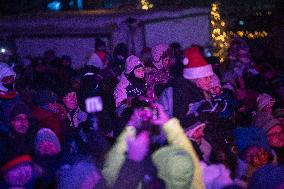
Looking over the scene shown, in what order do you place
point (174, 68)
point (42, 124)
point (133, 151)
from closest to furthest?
point (133, 151), point (42, 124), point (174, 68)

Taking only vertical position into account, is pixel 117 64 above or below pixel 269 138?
above

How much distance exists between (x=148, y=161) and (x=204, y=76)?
1689 millimetres

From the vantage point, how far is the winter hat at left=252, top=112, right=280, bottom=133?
5680 mm

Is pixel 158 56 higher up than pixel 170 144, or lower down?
higher up

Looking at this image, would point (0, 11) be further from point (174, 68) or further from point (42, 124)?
point (42, 124)

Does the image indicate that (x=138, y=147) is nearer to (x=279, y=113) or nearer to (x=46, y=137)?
(x=46, y=137)

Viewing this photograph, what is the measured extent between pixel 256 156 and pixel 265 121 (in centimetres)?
117

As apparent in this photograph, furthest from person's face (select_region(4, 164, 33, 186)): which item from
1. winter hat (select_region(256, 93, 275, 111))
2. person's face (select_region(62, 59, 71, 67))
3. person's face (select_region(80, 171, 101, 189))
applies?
person's face (select_region(62, 59, 71, 67))

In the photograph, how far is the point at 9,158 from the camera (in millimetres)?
5059

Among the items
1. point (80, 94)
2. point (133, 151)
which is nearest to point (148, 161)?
point (133, 151)

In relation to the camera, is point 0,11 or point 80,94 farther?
point 0,11

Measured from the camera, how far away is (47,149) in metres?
5.38

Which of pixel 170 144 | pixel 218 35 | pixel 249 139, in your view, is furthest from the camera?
pixel 218 35

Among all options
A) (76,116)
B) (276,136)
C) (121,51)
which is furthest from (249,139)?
(121,51)
